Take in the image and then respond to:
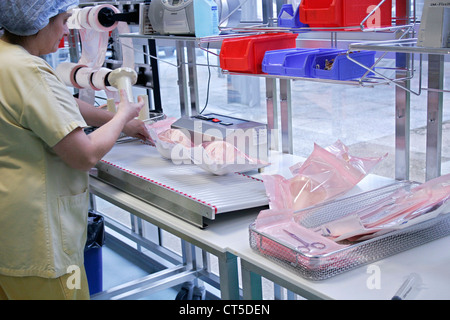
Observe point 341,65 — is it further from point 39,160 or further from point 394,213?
point 39,160

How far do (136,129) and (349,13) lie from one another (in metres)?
1.02

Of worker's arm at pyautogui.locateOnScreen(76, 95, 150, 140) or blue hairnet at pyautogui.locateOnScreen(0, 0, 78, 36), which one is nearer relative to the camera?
blue hairnet at pyautogui.locateOnScreen(0, 0, 78, 36)

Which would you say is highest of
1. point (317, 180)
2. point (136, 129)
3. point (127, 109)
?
point (127, 109)

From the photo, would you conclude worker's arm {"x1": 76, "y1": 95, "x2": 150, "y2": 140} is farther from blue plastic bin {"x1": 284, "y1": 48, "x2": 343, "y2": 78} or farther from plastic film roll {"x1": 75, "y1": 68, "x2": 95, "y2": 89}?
blue plastic bin {"x1": 284, "y1": 48, "x2": 343, "y2": 78}

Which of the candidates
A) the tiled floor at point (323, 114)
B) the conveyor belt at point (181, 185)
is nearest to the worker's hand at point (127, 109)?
the conveyor belt at point (181, 185)

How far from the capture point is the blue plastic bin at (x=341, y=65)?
1674 millimetres

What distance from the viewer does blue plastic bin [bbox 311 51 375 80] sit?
5.49ft

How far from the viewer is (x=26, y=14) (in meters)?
1.49

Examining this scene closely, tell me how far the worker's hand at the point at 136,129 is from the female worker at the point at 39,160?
1.94ft

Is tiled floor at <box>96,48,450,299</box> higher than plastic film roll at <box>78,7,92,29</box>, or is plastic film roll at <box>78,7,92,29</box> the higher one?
plastic film roll at <box>78,7,92,29</box>

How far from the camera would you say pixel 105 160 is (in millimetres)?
2221

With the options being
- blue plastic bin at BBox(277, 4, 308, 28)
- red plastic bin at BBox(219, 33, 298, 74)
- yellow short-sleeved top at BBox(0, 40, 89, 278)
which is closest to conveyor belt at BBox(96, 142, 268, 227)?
yellow short-sleeved top at BBox(0, 40, 89, 278)

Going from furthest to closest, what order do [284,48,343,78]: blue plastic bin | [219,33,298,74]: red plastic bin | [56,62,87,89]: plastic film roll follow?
[56,62,87,89]: plastic film roll < [219,33,298,74]: red plastic bin < [284,48,343,78]: blue plastic bin

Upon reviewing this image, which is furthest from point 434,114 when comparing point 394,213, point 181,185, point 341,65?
point 181,185
